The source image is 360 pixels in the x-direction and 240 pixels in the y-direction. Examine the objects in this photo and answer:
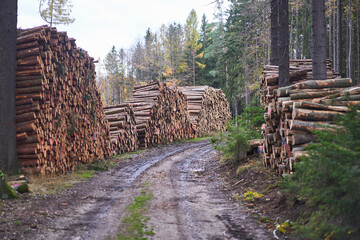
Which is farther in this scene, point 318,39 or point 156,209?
point 318,39

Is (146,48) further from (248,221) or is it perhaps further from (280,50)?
(248,221)

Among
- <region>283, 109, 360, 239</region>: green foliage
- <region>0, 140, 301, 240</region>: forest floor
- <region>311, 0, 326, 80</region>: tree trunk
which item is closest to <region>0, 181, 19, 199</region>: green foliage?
<region>0, 140, 301, 240</region>: forest floor

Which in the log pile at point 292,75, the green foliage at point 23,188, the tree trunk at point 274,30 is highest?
the tree trunk at point 274,30

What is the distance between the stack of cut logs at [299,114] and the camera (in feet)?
18.6

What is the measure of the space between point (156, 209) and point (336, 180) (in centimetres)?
347

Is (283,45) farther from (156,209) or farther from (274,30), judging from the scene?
(156,209)

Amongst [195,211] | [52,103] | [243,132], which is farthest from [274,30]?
[195,211]

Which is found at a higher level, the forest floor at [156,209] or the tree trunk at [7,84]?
the tree trunk at [7,84]

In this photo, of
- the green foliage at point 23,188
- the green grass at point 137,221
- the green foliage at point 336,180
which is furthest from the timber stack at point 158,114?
the green foliage at point 336,180

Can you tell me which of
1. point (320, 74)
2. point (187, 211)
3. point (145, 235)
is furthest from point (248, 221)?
point (320, 74)

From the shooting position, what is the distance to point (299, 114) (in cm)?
571

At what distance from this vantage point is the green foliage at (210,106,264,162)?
9672 mm

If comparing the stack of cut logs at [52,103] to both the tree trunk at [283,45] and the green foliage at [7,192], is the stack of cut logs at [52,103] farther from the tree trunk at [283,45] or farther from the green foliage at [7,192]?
the tree trunk at [283,45]

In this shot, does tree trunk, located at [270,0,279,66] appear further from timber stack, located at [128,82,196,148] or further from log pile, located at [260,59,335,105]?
timber stack, located at [128,82,196,148]
